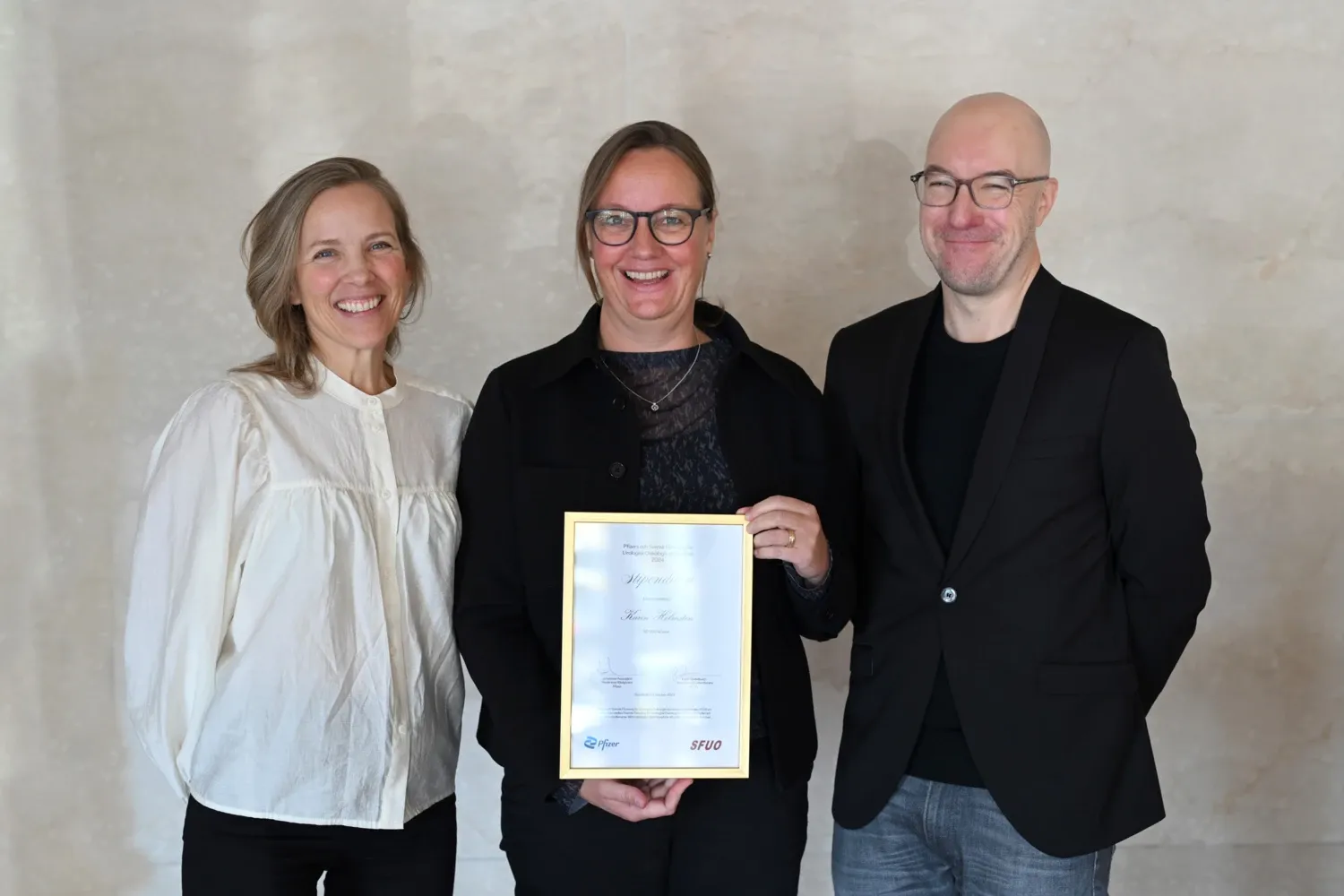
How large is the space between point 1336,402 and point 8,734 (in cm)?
401

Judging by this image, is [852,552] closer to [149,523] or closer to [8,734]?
[149,523]

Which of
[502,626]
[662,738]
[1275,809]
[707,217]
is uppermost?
[707,217]

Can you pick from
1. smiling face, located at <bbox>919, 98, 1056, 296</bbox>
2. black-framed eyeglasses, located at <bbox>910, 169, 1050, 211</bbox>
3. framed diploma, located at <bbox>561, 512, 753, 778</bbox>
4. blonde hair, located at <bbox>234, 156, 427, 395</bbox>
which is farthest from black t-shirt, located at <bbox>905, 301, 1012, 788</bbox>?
blonde hair, located at <bbox>234, 156, 427, 395</bbox>

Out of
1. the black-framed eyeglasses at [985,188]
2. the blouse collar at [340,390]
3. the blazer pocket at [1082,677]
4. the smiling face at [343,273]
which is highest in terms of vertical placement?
the black-framed eyeglasses at [985,188]

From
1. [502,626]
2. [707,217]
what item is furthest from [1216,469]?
[502,626]

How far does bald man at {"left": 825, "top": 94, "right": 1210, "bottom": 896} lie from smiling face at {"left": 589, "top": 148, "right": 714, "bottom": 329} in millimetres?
430

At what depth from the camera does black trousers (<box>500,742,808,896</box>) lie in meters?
1.94

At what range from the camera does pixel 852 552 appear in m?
2.15

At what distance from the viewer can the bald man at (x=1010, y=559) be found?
76.3 inches

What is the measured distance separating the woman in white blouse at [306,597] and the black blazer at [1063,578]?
0.88 m

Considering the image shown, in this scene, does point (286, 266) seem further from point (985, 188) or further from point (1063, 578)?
point (1063, 578)

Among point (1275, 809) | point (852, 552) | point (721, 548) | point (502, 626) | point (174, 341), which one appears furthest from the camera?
point (1275, 809)

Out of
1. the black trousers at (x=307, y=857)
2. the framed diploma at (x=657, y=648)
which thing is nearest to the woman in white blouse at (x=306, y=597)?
the black trousers at (x=307, y=857)
